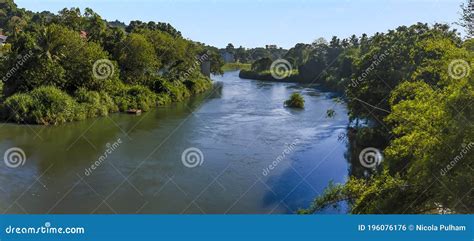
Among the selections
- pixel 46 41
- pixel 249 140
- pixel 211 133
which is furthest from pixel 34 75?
pixel 249 140

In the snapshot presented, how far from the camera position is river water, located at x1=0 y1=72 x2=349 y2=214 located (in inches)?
532

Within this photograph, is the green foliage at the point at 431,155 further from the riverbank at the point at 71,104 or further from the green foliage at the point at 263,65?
the green foliage at the point at 263,65

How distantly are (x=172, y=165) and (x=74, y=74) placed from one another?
1451 cm

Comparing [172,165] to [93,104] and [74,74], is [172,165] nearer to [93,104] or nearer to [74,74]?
[93,104]

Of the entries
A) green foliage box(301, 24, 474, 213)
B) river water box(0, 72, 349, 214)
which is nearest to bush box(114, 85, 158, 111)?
river water box(0, 72, 349, 214)

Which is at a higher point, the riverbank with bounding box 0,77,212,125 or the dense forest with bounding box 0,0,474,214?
the dense forest with bounding box 0,0,474,214

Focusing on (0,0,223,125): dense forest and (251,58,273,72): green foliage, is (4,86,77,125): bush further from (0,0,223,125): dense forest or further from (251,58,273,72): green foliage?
(251,58,273,72): green foliage

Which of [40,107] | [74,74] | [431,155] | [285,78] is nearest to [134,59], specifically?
[74,74]

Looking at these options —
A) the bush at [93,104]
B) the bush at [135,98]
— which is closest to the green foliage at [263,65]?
the bush at [135,98]

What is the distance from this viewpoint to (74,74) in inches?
1131

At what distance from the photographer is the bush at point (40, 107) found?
2403 cm

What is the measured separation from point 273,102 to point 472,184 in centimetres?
3345

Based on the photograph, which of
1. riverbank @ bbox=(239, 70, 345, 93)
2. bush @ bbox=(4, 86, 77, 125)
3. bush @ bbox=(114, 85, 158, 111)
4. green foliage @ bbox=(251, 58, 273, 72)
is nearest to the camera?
bush @ bbox=(4, 86, 77, 125)

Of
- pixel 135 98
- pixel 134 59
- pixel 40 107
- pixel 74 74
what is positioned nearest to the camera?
pixel 40 107
